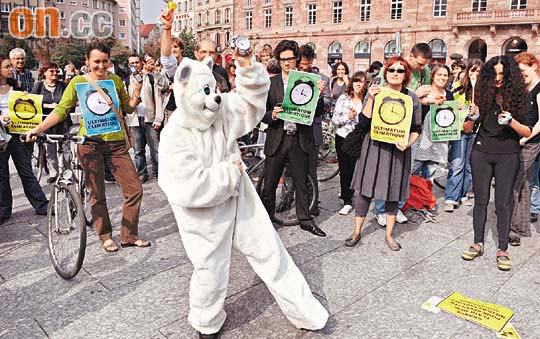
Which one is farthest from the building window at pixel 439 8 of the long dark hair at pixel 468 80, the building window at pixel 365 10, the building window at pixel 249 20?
the long dark hair at pixel 468 80

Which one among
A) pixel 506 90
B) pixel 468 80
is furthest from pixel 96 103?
pixel 468 80

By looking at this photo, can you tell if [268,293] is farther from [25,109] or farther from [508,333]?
[25,109]

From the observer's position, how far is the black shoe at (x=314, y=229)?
4.94m

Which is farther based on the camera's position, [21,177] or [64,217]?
[21,177]

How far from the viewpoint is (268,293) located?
360 centimetres

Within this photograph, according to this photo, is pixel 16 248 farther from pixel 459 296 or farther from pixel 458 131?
pixel 458 131

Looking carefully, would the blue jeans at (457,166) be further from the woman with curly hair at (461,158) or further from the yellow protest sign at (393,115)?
the yellow protest sign at (393,115)

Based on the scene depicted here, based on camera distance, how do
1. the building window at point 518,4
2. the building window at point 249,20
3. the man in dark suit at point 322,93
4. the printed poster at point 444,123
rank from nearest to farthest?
1. the man in dark suit at point 322,93
2. the printed poster at point 444,123
3. the building window at point 518,4
4. the building window at point 249,20

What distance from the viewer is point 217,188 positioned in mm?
2617

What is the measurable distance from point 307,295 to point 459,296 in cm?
144

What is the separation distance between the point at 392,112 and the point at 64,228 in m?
3.19

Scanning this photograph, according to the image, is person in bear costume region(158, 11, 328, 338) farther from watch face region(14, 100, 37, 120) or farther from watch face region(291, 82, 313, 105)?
watch face region(14, 100, 37, 120)

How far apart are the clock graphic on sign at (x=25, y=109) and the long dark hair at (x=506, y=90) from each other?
4.82m

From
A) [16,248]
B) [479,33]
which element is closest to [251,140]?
[16,248]
